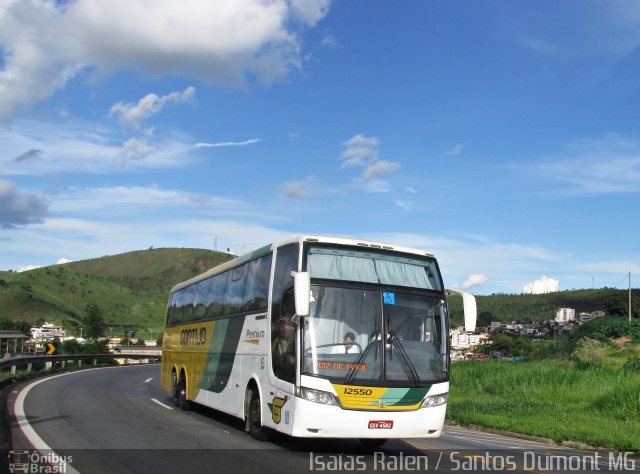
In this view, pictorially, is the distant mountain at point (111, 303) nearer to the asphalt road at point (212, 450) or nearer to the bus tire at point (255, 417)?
the asphalt road at point (212, 450)

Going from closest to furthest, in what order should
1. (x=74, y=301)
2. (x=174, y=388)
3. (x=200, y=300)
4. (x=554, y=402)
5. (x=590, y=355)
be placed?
(x=200, y=300)
(x=174, y=388)
(x=554, y=402)
(x=590, y=355)
(x=74, y=301)

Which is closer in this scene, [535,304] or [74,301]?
[535,304]

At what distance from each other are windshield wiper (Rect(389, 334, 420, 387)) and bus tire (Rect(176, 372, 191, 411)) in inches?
351

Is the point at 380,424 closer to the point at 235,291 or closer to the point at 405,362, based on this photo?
the point at 405,362

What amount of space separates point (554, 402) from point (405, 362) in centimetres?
1468

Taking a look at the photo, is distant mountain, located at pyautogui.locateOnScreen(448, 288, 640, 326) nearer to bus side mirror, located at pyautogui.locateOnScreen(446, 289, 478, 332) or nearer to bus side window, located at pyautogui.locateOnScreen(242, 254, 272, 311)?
bus side window, located at pyautogui.locateOnScreen(242, 254, 272, 311)

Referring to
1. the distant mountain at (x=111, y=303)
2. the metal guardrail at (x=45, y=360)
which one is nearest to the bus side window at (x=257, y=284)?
the metal guardrail at (x=45, y=360)

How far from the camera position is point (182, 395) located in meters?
19.0

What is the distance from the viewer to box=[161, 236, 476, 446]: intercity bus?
10969mm

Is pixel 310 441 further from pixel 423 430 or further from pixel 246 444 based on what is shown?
pixel 423 430

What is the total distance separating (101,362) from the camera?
169ft

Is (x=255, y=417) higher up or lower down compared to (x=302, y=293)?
lower down

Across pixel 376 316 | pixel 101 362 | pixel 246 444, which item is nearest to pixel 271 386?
pixel 246 444

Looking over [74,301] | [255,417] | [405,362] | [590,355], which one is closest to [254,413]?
[255,417]
